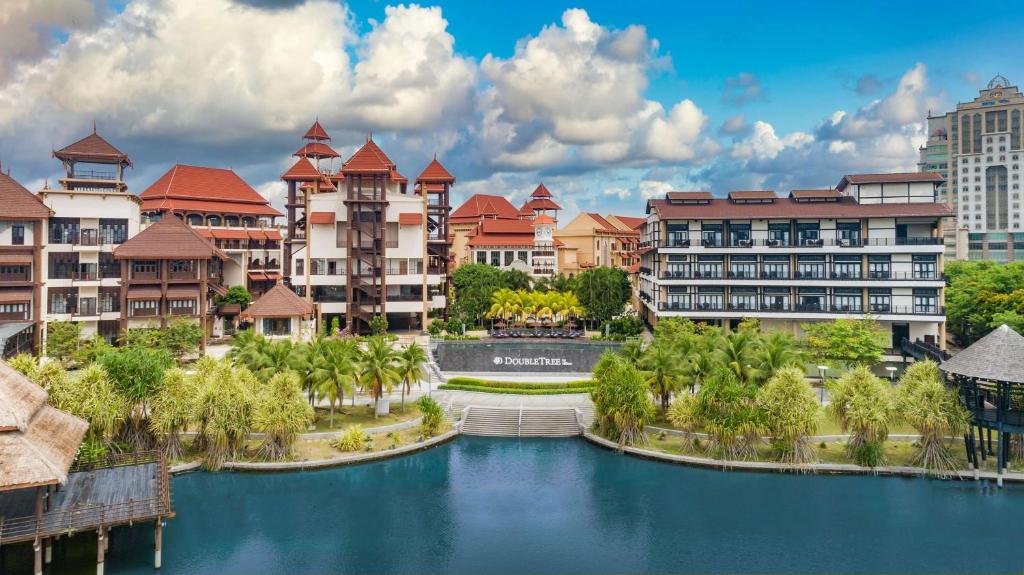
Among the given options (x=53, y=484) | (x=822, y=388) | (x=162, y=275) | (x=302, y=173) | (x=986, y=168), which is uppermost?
(x=986, y=168)

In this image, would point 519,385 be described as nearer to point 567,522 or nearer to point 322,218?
point 567,522

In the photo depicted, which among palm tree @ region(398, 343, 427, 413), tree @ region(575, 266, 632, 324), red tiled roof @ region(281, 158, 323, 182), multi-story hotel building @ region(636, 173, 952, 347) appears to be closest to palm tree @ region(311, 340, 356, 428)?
palm tree @ region(398, 343, 427, 413)

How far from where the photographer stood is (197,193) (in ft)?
234

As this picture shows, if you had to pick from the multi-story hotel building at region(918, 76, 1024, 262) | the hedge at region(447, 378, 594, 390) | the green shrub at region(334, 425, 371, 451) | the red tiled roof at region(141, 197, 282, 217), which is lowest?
the green shrub at region(334, 425, 371, 451)

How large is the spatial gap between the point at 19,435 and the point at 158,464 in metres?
6.37

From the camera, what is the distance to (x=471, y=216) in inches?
3907

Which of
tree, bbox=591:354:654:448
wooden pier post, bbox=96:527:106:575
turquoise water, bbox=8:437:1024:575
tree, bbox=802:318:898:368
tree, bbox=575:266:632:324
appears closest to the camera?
wooden pier post, bbox=96:527:106:575

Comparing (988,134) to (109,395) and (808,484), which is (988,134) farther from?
(109,395)

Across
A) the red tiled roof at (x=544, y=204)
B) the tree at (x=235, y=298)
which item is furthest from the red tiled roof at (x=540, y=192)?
the tree at (x=235, y=298)

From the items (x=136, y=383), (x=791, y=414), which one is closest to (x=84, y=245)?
(x=136, y=383)

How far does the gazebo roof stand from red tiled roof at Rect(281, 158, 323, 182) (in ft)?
192

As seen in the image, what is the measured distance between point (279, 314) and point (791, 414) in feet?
131

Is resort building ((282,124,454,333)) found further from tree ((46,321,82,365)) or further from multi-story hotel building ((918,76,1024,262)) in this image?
multi-story hotel building ((918,76,1024,262))

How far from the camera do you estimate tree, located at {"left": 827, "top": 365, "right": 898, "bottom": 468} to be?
100ft
